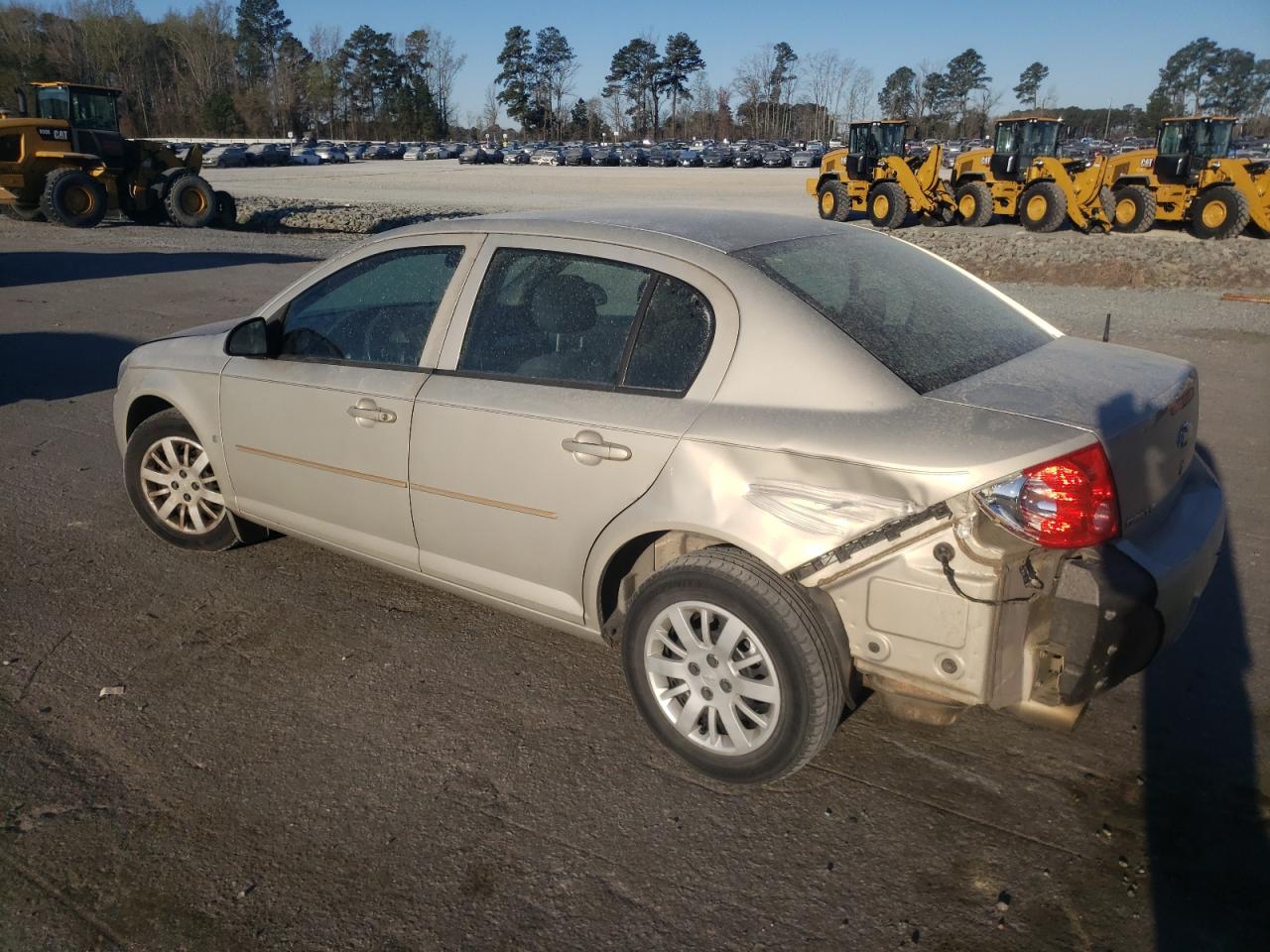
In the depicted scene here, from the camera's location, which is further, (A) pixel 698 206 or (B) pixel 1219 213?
(B) pixel 1219 213

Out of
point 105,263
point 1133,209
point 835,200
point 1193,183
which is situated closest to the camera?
point 105,263

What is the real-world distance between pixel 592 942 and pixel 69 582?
3347 millimetres

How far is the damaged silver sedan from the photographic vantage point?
9.05 ft

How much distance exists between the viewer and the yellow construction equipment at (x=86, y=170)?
21875mm

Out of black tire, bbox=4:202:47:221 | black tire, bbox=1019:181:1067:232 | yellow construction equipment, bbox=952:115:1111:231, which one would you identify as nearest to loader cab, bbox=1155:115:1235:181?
yellow construction equipment, bbox=952:115:1111:231

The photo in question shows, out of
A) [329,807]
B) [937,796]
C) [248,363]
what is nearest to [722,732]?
[937,796]

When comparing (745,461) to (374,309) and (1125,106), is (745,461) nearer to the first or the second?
(374,309)

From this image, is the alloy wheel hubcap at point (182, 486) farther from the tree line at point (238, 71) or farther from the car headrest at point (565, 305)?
the tree line at point (238, 71)

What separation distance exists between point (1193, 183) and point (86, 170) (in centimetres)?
2466

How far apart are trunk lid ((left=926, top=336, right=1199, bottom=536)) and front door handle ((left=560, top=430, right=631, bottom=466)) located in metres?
0.98

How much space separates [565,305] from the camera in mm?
3668

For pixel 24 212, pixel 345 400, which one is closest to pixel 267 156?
pixel 24 212

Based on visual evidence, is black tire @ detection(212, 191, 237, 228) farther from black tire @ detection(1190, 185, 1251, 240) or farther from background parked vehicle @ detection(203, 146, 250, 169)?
background parked vehicle @ detection(203, 146, 250, 169)

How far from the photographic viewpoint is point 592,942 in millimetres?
2602
